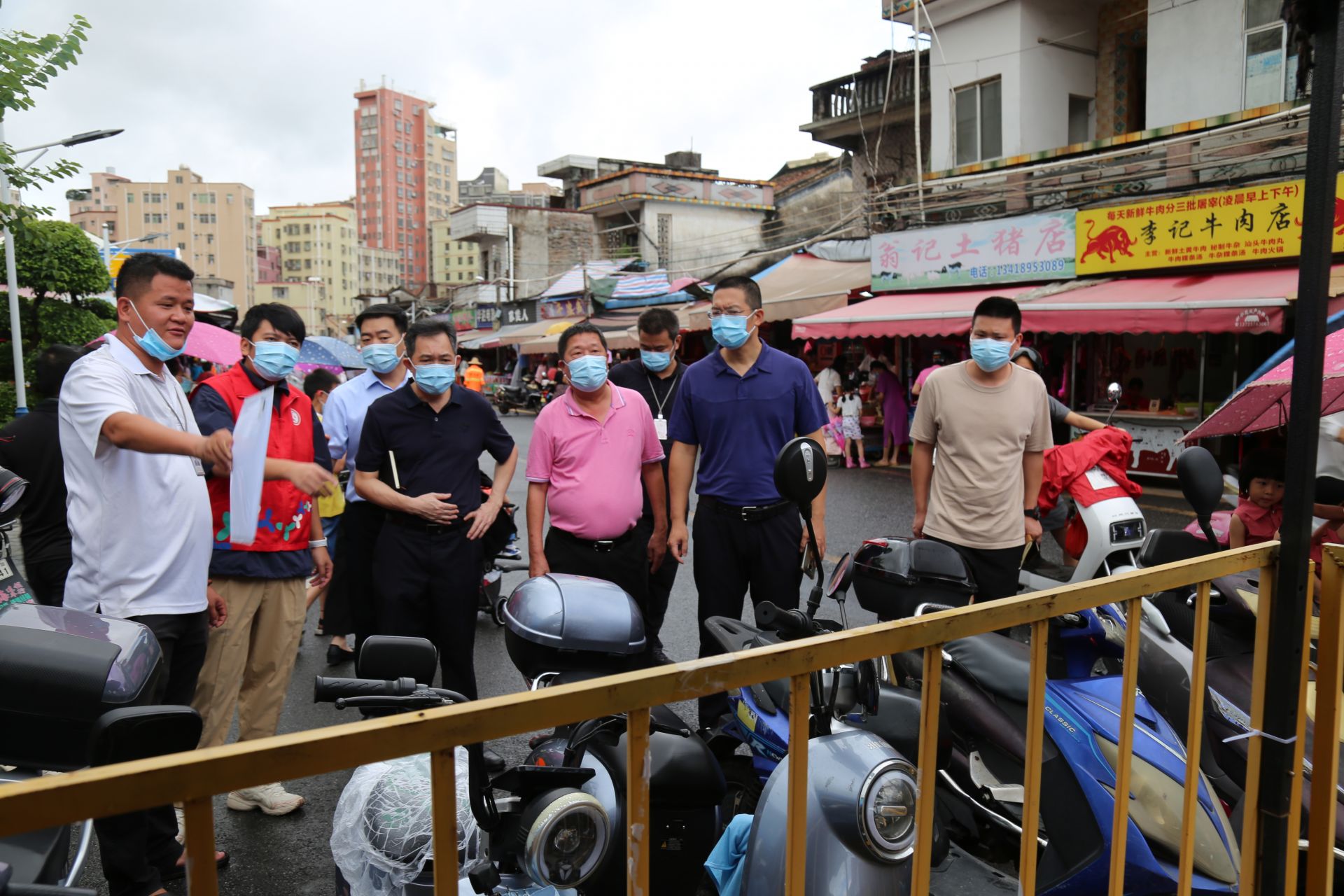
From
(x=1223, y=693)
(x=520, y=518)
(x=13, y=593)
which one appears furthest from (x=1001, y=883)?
(x=520, y=518)

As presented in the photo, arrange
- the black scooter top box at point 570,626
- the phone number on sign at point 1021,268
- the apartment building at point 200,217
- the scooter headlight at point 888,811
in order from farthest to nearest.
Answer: the apartment building at point 200,217, the phone number on sign at point 1021,268, the black scooter top box at point 570,626, the scooter headlight at point 888,811

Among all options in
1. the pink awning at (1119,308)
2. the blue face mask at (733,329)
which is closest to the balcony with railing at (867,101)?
the pink awning at (1119,308)

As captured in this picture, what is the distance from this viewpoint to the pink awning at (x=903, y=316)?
43.2 ft

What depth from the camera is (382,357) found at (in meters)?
4.89

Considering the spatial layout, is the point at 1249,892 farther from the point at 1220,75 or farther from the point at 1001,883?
the point at 1220,75

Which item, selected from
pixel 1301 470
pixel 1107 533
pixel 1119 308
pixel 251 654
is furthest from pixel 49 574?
→ pixel 1119 308

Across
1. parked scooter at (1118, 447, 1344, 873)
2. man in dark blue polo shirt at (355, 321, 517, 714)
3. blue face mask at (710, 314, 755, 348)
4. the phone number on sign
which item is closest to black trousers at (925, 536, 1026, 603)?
parked scooter at (1118, 447, 1344, 873)

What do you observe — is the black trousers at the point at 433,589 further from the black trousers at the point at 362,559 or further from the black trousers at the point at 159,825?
the black trousers at the point at 159,825

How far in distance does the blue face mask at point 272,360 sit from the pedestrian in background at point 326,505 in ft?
3.95

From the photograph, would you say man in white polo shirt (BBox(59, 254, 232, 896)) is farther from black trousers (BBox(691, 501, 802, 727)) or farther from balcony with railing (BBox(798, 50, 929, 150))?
balcony with railing (BBox(798, 50, 929, 150))

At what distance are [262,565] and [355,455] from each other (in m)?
1.02

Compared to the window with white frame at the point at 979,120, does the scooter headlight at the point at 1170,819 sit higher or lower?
lower

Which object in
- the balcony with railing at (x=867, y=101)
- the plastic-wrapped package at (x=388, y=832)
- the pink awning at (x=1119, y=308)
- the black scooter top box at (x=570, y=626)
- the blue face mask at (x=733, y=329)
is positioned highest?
the balcony with railing at (x=867, y=101)

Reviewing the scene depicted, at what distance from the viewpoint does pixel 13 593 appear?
2453 millimetres
